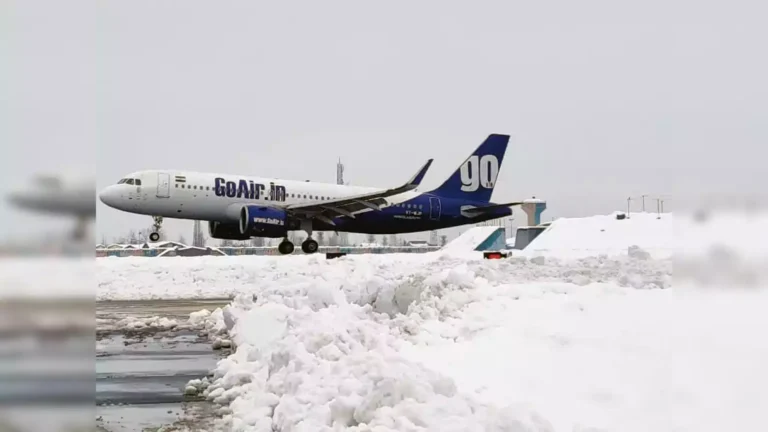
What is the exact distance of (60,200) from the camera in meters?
2.14

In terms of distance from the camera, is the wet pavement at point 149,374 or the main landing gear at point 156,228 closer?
the wet pavement at point 149,374

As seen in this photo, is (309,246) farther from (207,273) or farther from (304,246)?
(207,273)

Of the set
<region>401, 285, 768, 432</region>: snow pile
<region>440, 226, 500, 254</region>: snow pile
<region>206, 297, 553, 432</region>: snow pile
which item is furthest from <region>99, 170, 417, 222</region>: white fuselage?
<region>401, 285, 768, 432</region>: snow pile

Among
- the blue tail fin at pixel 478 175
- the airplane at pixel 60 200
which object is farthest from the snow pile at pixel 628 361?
the blue tail fin at pixel 478 175

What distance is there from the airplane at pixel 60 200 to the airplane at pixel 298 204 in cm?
2479

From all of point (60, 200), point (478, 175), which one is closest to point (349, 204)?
point (478, 175)

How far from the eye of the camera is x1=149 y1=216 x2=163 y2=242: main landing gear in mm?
29105

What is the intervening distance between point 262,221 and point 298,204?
2400mm

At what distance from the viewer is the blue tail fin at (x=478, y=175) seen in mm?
35844

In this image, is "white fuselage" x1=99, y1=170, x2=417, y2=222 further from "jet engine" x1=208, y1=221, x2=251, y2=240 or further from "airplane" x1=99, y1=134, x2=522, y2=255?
"jet engine" x1=208, y1=221, x2=251, y2=240

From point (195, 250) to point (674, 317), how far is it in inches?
1611

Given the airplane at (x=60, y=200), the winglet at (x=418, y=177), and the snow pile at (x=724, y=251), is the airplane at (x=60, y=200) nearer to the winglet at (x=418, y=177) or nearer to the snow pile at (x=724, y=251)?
the snow pile at (x=724, y=251)

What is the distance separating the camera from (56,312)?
2201 mm

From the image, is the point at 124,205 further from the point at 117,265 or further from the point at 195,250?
the point at 195,250
